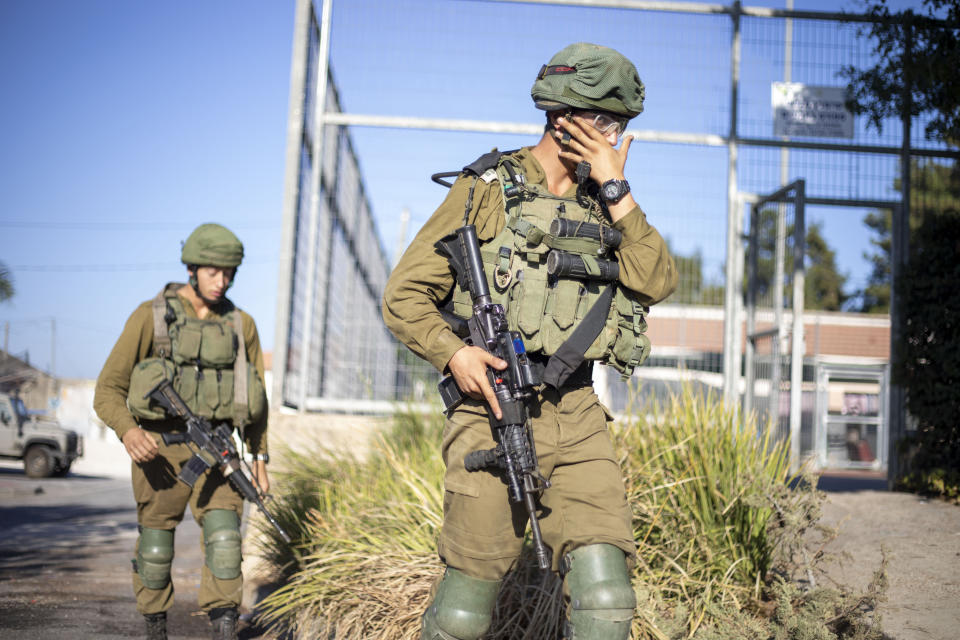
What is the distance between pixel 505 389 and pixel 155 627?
2.61m

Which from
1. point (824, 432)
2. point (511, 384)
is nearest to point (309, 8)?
point (511, 384)

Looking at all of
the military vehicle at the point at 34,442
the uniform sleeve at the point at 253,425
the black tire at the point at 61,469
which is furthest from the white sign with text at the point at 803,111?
the black tire at the point at 61,469

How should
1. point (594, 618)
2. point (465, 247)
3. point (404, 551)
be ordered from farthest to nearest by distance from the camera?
point (404, 551)
point (465, 247)
point (594, 618)

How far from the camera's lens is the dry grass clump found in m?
Answer: 3.79

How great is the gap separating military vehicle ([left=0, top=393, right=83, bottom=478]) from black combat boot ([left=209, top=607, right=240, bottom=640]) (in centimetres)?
1508

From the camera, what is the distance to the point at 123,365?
4.30 meters

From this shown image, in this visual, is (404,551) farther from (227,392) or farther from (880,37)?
(880,37)

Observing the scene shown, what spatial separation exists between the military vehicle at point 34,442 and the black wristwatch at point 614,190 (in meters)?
17.4

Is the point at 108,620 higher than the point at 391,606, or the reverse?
the point at 391,606

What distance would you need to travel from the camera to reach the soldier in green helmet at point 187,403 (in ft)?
13.8

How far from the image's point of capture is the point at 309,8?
24.1 ft

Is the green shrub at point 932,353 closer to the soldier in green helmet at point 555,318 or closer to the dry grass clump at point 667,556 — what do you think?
the dry grass clump at point 667,556

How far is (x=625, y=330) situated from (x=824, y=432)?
14.7 metres

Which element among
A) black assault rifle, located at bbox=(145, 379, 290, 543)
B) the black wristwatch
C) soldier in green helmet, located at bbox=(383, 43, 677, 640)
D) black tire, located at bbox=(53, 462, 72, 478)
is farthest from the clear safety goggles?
black tire, located at bbox=(53, 462, 72, 478)
